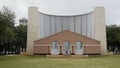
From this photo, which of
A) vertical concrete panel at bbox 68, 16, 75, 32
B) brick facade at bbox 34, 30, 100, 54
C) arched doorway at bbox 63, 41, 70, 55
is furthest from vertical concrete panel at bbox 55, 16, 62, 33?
arched doorway at bbox 63, 41, 70, 55

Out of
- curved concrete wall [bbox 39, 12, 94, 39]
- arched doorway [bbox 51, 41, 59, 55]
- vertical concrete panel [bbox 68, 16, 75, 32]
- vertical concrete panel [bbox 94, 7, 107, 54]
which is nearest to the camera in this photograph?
arched doorway [bbox 51, 41, 59, 55]

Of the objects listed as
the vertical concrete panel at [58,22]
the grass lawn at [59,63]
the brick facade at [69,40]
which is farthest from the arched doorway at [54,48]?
the grass lawn at [59,63]

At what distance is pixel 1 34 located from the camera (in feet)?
148

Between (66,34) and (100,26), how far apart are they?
11542 millimetres

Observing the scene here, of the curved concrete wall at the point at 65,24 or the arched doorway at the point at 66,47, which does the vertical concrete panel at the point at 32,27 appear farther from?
the arched doorway at the point at 66,47

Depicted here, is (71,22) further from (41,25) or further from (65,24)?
(41,25)

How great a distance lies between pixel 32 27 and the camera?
69.9 metres

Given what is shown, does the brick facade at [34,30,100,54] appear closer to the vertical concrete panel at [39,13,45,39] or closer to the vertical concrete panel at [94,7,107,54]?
the vertical concrete panel at [94,7,107,54]

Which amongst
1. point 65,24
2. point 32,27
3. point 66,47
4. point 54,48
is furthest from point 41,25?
point 66,47

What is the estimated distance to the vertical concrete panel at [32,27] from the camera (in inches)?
2702

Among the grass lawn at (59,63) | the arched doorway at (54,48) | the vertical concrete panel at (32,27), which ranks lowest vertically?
the grass lawn at (59,63)

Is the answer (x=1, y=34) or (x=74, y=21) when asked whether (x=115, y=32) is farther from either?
(x=1, y=34)

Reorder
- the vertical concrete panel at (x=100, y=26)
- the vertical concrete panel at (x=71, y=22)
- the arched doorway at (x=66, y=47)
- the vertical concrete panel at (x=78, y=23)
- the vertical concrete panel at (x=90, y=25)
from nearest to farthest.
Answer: the arched doorway at (x=66, y=47), the vertical concrete panel at (x=100, y=26), the vertical concrete panel at (x=90, y=25), the vertical concrete panel at (x=78, y=23), the vertical concrete panel at (x=71, y=22)

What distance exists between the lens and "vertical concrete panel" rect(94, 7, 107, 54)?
67.8 meters
